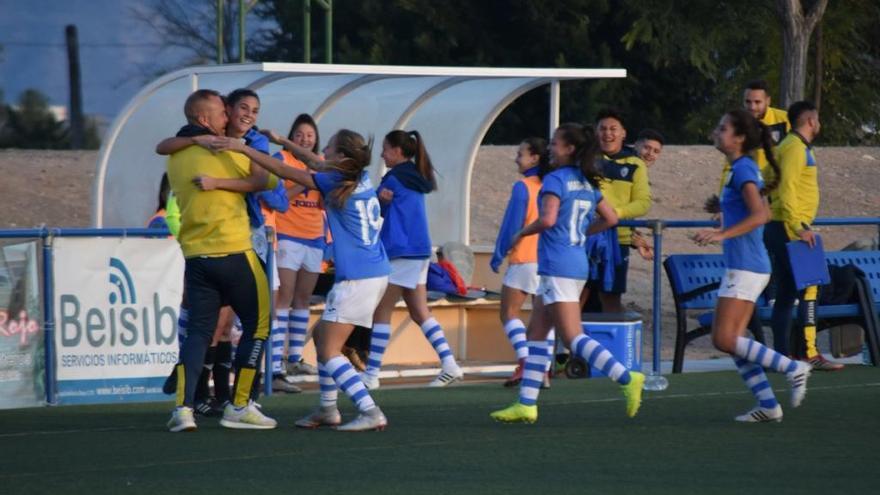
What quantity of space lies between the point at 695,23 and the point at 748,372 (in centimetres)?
1546

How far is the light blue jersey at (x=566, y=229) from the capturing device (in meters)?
10.2

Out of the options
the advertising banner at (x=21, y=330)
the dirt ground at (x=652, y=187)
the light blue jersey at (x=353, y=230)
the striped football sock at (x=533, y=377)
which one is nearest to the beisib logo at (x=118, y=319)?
the advertising banner at (x=21, y=330)

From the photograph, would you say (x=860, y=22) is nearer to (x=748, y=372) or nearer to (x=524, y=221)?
(x=524, y=221)

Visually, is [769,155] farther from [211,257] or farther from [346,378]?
[211,257]

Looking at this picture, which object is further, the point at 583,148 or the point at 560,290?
the point at 583,148

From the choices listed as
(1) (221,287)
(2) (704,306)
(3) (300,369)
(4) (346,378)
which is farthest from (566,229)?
(2) (704,306)

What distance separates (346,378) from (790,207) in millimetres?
4686

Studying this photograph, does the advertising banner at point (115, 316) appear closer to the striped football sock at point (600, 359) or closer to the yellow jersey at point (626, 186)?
the striped football sock at point (600, 359)

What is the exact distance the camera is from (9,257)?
11453mm

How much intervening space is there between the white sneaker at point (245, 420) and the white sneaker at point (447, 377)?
114 inches

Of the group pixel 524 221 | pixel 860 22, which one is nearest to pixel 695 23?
pixel 860 22

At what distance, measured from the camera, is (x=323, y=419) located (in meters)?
10.2

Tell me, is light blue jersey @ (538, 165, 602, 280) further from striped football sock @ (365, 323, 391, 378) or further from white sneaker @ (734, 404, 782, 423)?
striped football sock @ (365, 323, 391, 378)

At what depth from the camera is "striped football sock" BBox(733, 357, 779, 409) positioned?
10320 millimetres
